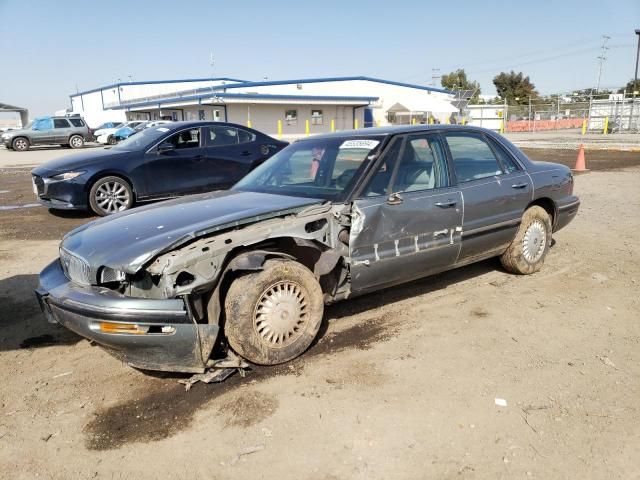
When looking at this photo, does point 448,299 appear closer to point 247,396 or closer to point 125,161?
point 247,396

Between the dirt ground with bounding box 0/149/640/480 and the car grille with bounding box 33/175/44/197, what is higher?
the car grille with bounding box 33/175/44/197

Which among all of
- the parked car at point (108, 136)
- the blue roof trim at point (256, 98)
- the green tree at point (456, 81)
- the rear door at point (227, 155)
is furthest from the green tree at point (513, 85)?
the rear door at point (227, 155)

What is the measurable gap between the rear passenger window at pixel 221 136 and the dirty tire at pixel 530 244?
5503 mm

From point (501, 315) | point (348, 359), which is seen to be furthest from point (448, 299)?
point (348, 359)

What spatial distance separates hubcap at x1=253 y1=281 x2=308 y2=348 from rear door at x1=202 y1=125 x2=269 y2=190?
223 inches

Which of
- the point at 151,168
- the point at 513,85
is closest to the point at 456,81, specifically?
the point at 513,85

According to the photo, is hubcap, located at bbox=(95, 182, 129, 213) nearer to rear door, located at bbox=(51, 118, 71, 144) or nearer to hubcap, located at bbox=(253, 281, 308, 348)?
hubcap, located at bbox=(253, 281, 308, 348)

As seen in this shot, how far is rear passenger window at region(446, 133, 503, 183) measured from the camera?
14.9 ft

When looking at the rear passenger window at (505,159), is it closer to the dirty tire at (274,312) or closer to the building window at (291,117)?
the dirty tire at (274,312)

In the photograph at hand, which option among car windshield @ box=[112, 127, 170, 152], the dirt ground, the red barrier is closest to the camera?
the dirt ground

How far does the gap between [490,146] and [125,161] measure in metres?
5.78

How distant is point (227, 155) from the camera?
29.2 feet

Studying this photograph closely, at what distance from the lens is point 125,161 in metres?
8.20

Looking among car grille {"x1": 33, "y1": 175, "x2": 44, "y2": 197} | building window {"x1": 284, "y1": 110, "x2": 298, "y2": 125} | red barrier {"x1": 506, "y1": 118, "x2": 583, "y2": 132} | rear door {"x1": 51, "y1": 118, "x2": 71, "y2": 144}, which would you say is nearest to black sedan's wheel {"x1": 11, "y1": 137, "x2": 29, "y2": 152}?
rear door {"x1": 51, "y1": 118, "x2": 71, "y2": 144}
